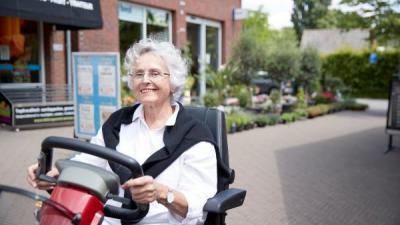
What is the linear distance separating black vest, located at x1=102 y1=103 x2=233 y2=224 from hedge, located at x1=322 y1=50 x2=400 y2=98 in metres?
24.8

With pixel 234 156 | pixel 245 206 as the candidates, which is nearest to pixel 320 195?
pixel 245 206

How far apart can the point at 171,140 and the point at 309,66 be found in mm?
14488

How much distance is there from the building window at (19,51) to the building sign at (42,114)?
4.79 feet

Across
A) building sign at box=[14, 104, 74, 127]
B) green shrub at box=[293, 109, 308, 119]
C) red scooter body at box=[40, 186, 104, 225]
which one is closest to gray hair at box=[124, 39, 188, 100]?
red scooter body at box=[40, 186, 104, 225]

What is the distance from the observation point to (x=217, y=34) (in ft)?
60.6

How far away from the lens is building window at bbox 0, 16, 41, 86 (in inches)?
432

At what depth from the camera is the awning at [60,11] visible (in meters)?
9.18

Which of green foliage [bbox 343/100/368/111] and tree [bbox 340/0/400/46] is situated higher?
tree [bbox 340/0/400/46]

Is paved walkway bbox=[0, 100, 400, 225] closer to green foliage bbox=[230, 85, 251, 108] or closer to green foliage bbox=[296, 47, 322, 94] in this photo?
green foliage bbox=[230, 85, 251, 108]

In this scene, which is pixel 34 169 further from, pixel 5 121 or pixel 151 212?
pixel 5 121

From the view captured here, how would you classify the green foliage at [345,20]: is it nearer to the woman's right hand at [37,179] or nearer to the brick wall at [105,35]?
the brick wall at [105,35]

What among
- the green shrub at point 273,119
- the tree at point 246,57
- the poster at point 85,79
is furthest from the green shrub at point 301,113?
the poster at point 85,79

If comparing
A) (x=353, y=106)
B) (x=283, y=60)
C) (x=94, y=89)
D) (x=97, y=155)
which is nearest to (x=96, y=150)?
(x=97, y=155)

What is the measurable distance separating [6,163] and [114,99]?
6.49 ft
